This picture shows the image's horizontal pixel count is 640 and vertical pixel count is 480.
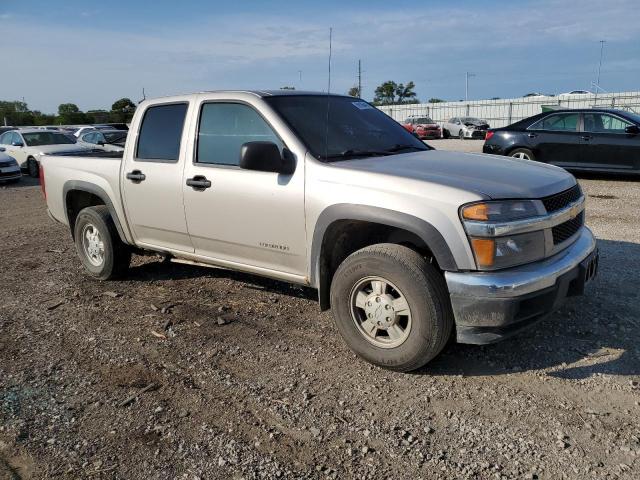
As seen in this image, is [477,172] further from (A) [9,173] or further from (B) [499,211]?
(A) [9,173]

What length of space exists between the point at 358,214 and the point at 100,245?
10.9ft

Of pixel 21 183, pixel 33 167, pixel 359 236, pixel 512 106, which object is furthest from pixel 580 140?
pixel 512 106

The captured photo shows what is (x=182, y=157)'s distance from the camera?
4.63 metres

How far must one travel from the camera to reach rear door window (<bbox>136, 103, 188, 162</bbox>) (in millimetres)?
4758

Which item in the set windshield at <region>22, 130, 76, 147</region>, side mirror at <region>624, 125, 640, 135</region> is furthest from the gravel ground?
windshield at <region>22, 130, 76, 147</region>

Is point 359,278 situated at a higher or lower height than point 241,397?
higher

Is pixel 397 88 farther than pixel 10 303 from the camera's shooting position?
Yes

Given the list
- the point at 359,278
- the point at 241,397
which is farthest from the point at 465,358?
the point at 241,397

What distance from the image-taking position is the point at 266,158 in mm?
3799

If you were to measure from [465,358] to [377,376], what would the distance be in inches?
26.2

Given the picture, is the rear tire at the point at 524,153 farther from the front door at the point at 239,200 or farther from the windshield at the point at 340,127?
the front door at the point at 239,200

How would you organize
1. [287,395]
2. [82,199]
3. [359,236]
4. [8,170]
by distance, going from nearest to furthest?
[287,395], [359,236], [82,199], [8,170]

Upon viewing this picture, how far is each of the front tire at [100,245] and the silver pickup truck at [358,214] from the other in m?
0.25

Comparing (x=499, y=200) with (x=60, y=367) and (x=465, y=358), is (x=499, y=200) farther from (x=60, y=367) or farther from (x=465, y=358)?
(x=60, y=367)
